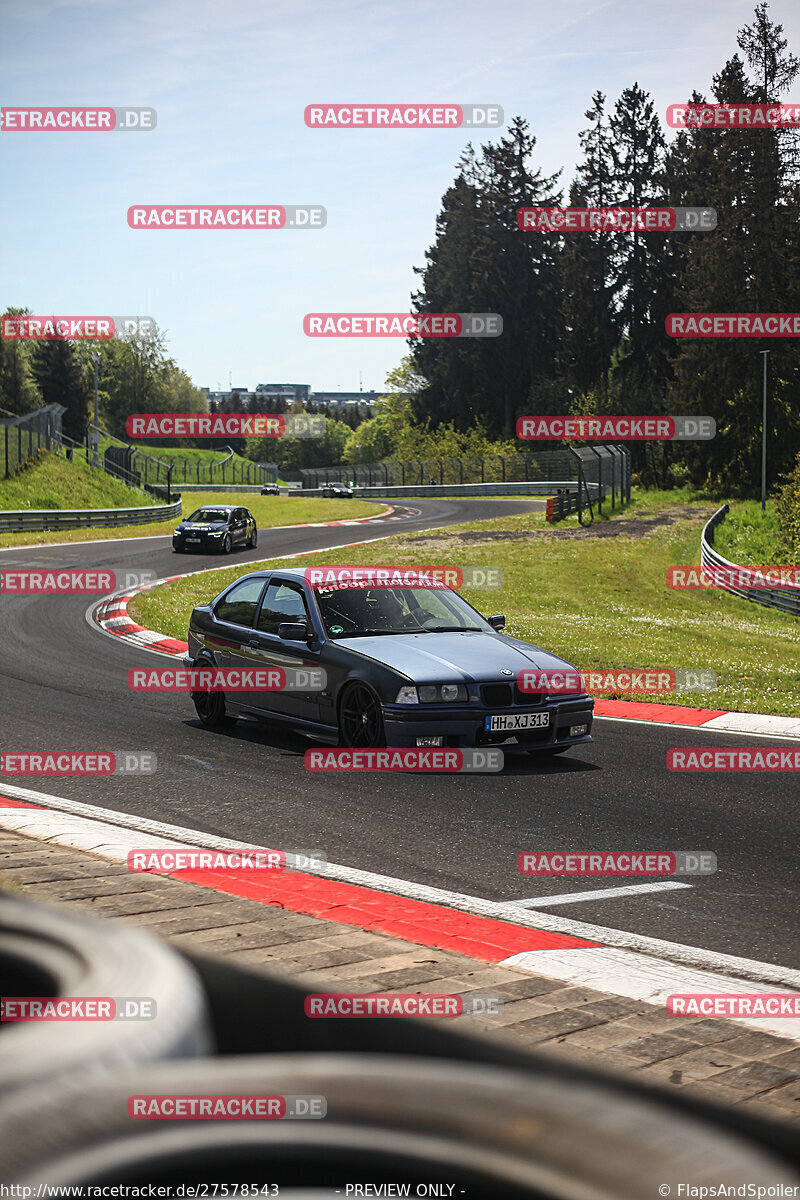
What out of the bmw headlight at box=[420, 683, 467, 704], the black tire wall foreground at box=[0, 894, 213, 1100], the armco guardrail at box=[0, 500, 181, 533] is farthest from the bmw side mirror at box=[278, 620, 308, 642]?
the armco guardrail at box=[0, 500, 181, 533]

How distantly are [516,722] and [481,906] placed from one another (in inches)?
146

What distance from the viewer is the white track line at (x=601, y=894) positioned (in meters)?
6.34

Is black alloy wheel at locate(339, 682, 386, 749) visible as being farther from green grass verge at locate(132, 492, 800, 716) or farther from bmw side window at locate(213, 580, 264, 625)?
green grass verge at locate(132, 492, 800, 716)

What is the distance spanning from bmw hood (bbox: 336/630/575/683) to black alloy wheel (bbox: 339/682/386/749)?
Result: 0.31 m

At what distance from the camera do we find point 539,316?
338 feet

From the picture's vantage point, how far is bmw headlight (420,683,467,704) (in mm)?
9602

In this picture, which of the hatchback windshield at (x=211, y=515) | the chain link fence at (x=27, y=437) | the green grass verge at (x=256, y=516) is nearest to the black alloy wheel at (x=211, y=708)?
the green grass verge at (x=256, y=516)

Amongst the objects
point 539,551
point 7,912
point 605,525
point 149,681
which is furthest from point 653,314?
point 7,912

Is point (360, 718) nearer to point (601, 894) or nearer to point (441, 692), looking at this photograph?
point (441, 692)

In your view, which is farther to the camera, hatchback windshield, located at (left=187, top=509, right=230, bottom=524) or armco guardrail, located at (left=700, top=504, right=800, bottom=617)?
hatchback windshield, located at (left=187, top=509, right=230, bottom=524)

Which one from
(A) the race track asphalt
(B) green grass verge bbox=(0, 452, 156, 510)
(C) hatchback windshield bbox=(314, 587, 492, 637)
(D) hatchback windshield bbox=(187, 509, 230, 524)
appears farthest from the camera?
(B) green grass verge bbox=(0, 452, 156, 510)

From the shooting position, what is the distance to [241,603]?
1179cm

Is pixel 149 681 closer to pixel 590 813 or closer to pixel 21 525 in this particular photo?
pixel 590 813

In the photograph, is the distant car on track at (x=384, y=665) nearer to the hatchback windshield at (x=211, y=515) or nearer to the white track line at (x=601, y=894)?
the white track line at (x=601, y=894)
